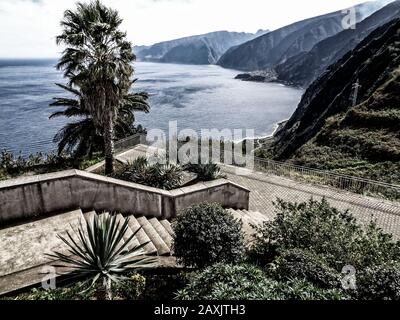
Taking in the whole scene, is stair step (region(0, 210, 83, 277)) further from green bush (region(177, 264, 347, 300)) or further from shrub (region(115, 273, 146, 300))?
green bush (region(177, 264, 347, 300))

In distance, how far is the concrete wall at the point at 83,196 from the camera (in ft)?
23.6

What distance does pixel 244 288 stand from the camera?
4.52m

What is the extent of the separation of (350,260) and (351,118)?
2906 centimetres

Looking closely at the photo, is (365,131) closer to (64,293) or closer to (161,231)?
(161,231)

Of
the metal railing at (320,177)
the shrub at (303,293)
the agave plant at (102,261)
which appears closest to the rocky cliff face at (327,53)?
the metal railing at (320,177)

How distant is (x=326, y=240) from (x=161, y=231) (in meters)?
3.75

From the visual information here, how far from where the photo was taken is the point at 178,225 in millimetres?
6383

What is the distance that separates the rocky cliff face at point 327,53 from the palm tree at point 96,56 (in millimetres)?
150708

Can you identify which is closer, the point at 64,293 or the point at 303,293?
the point at 303,293

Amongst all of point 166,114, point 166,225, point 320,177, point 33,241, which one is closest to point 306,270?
point 166,225

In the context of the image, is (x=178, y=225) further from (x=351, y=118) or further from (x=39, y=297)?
(x=351, y=118)

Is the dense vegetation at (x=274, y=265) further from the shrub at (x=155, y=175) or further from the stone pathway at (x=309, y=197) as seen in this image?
the stone pathway at (x=309, y=197)

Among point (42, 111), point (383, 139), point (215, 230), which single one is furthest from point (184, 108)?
point (215, 230)

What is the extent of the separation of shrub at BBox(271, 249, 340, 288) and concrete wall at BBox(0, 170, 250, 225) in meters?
4.24
